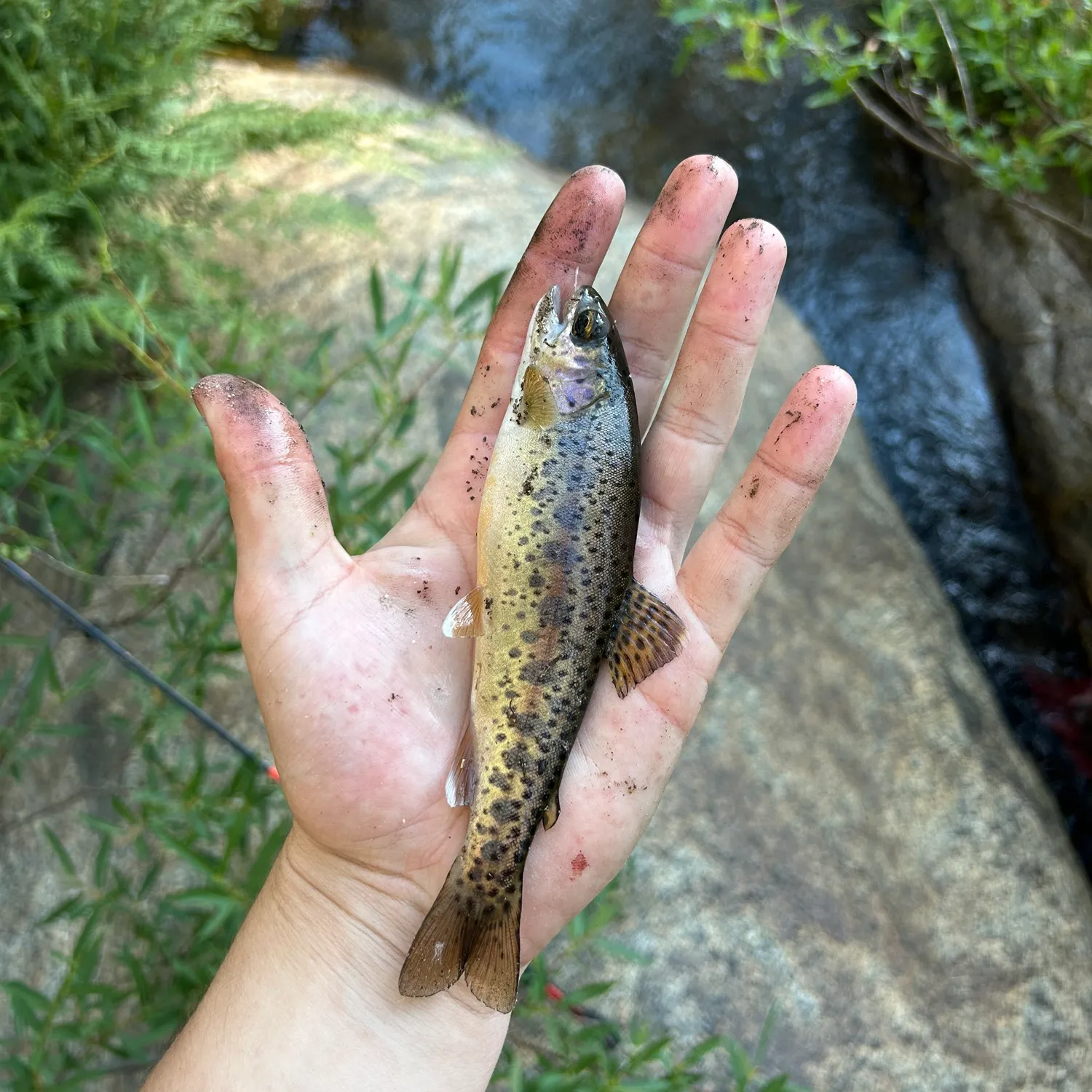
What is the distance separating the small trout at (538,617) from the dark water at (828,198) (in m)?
4.37

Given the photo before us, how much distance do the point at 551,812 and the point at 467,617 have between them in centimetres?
72

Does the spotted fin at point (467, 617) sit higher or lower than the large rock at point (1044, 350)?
lower

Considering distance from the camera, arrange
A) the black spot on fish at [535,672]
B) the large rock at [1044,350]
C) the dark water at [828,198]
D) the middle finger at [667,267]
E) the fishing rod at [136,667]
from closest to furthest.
A: the black spot on fish at [535,672]
the middle finger at [667,267]
the fishing rod at [136,667]
the large rock at [1044,350]
the dark water at [828,198]

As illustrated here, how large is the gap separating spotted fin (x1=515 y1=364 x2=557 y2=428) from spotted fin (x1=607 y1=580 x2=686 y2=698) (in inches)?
28.3

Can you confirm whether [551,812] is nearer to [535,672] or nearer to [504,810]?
[504,810]

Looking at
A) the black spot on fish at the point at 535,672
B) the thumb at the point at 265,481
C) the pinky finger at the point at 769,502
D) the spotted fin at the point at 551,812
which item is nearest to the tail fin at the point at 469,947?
the spotted fin at the point at 551,812

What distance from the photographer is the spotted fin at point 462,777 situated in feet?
8.65

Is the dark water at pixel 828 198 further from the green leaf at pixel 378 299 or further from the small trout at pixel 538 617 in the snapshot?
the green leaf at pixel 378 299

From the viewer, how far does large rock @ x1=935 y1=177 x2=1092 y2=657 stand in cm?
597

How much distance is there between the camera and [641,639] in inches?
113

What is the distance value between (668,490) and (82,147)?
3.10m

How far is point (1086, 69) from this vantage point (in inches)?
165

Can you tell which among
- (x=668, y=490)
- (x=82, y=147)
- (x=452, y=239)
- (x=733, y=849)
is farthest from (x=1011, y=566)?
(x=82, y=147)

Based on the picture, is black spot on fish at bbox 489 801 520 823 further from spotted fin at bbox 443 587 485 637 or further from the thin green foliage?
the thin green foliage
